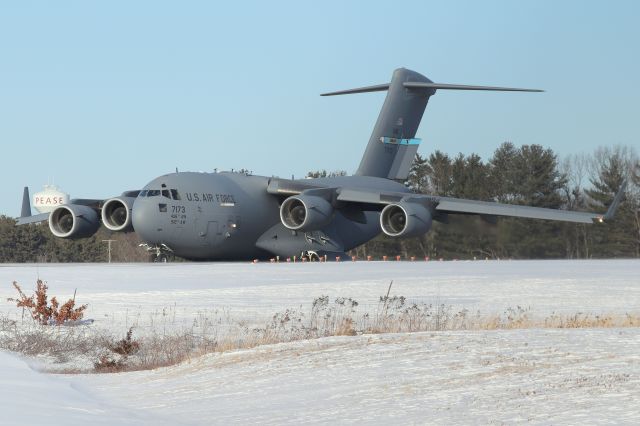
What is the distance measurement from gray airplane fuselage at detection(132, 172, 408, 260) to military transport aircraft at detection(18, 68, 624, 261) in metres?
0.03

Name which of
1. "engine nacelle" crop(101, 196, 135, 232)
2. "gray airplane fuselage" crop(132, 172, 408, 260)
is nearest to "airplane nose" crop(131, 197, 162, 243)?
"gray airplane fuselage" crop(132, 172, 408, 260)

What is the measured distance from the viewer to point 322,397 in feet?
29.1

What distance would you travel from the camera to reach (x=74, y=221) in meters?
38.7

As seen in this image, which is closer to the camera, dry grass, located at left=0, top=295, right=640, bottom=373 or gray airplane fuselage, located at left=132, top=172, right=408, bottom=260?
dry grass, located at left=0, top=295, right=640, bottom=373

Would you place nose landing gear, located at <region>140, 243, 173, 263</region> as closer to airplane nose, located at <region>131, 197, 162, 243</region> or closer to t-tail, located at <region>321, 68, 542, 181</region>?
airplane nose, located at <region>131, 197, 162, 243</region>

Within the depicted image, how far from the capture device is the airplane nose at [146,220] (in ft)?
115

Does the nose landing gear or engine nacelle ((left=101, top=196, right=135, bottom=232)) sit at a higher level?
engine nacelle ((left=101, top=196, right=135, bottom=232))

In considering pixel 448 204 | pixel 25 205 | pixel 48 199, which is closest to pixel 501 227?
pixel 448 204

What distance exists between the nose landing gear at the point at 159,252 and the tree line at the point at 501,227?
10.2 m

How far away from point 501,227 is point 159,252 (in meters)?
12.4

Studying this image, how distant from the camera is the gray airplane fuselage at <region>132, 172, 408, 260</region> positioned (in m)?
35.5

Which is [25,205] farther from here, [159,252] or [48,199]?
[48,199]

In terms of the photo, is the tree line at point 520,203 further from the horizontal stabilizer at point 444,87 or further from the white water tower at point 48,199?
the white water tower at point 48,199

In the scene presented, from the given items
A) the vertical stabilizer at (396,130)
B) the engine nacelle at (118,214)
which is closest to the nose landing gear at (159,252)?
the engine nacelle at (118,214)
